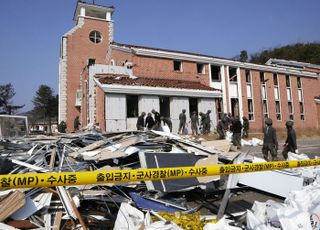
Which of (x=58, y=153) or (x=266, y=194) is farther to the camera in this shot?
(x=58, y=153)

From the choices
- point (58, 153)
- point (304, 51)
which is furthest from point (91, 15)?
point (304, 51)

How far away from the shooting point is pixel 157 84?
1955cm

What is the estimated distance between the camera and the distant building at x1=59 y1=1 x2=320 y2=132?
18.6 m

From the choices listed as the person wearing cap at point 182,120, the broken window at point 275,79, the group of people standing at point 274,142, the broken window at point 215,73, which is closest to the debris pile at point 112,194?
the group of people standing at point 274,142

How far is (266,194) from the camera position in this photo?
20.0 feet

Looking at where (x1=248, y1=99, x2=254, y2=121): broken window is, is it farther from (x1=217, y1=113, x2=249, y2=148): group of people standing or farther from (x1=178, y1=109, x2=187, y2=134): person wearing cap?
(x1=178, y1=109, x2=187, y2=134): person wearing cap

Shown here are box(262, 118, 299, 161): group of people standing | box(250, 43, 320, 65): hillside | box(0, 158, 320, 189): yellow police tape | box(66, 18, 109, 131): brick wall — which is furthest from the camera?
box(250, 43, 320, 65): hillside

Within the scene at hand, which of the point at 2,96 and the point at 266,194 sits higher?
the point at 2,96

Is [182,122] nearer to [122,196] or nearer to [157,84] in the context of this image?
[157,84]

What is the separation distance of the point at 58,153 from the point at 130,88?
37.2ft

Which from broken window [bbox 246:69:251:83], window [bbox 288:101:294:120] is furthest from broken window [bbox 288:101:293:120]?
broken window [bbox 246:69:251:83]

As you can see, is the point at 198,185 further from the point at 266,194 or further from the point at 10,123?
the point at 10,123

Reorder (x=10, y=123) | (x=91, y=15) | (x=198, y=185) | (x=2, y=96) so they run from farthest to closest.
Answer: (x=2, y=96), (x=91, y=15), (x=10, y=123), (x=198, y=185)

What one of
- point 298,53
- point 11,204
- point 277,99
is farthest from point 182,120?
point 298,53
